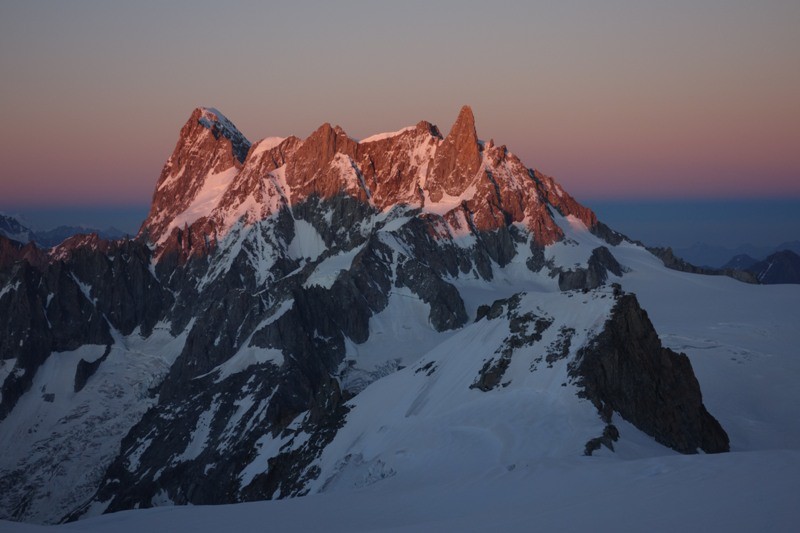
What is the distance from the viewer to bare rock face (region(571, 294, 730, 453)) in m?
64.9

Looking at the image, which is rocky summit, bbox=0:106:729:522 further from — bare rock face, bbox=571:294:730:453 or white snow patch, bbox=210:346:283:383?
white snow patch, bbox=210:346:283:383

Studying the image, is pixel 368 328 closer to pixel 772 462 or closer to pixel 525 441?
pixel 525 441

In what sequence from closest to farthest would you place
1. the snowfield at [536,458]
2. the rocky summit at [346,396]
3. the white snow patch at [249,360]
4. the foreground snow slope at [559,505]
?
the foreground snow slope at [559,505] → the snowfield at [536,458] → the rocky summit at [346,396] → the white snow patch at [249,360]

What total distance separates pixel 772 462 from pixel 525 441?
26974 millimetres

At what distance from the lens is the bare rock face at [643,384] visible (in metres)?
64.9

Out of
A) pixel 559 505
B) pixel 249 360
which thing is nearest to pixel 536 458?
pixel 559 505

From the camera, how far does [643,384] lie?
6869 cm

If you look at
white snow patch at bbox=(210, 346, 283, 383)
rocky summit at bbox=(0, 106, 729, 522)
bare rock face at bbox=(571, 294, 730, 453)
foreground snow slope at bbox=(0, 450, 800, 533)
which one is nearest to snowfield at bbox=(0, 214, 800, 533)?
foreground snow slope at bbox=(0, 450, 800, 533)

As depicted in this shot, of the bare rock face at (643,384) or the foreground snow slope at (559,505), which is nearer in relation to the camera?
the foreground snow slope at (559,505)

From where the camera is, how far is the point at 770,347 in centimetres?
13162

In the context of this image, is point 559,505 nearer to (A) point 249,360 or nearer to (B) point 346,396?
(B) point 346,396

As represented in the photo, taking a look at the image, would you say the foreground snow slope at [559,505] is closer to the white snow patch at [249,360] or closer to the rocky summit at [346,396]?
the rocky summit at [346,396]

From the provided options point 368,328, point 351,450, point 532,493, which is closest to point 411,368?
point 351,450

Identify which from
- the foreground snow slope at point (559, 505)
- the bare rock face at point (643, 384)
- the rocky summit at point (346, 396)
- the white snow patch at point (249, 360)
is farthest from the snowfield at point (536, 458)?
the white snow patch at point (249, 360)
